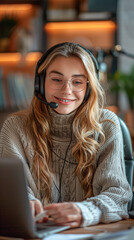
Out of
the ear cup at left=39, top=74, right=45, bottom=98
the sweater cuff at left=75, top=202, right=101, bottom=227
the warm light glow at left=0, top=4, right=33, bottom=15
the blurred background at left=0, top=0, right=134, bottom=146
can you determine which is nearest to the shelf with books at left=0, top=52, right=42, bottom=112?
the blurred background at left=0, top=0, right=134, bottom=146

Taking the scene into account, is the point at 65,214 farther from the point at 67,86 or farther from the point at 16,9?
the point at 16,9

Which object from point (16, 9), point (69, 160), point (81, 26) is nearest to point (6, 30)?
point (16, 9)

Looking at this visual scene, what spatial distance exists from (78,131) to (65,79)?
211 millimetres

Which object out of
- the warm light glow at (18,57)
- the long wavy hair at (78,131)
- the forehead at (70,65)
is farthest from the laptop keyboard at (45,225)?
the warm light glow at (18,57)

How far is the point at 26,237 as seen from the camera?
1.12m

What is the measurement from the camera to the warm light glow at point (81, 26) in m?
3.82

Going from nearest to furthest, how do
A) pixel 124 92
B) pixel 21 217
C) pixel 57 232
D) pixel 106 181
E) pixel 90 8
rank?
pixel 21 217 < pixel 57 232 < pixel 106 181 < pixel 90 8 < pixel 124 92

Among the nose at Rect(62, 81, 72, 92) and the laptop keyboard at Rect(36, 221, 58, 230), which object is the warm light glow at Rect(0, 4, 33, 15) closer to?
the nose at Rect(62, 81, 72, 92)

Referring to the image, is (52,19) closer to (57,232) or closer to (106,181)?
(106,181)

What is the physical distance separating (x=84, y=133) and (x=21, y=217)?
0.64 m

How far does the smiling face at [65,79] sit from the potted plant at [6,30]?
7.52 feet

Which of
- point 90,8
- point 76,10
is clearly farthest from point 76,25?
point 90,8

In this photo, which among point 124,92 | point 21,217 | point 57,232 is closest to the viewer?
point 21,217

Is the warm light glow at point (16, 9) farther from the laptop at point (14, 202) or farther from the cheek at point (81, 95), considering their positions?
the laptop at point (14, 202)
